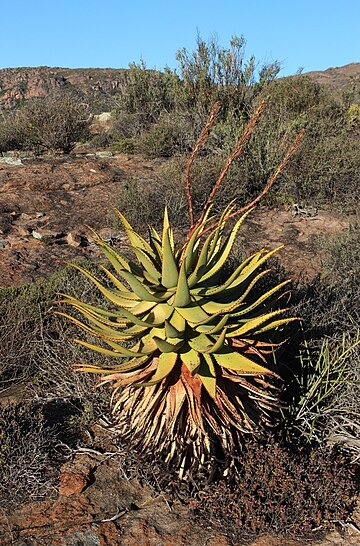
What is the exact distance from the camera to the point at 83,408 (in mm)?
4266

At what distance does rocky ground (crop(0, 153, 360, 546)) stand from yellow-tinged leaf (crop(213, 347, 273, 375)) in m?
1.06

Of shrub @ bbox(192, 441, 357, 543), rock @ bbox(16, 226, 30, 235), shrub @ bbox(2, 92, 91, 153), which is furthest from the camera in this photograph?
shrub @ bbox(2, 92, 91, 153)

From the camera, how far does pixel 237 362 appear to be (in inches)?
110

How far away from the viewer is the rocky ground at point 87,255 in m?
3.04

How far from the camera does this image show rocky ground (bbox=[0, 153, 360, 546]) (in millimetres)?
3041

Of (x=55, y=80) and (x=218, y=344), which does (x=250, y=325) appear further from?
(x=55, y=80)

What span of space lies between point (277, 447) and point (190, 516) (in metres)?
0.68

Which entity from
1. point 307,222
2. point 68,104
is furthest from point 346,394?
point 68,104

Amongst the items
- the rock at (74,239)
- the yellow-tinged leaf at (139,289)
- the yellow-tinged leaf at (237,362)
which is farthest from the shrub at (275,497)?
the rock at (74,239)

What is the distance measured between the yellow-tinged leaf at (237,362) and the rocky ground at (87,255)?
1.06m

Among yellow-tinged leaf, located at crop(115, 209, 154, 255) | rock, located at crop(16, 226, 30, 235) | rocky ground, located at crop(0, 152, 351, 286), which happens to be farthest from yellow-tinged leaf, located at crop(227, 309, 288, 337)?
rock, located at crop(16, 226, 30, 235)

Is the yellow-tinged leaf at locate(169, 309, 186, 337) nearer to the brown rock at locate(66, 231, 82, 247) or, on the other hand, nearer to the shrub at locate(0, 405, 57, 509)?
the shrub at locate(0, 405, 57, 509)

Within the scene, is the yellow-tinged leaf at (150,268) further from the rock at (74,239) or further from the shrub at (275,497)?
the rock at (74,239)

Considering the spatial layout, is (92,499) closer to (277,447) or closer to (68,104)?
(277,447)
